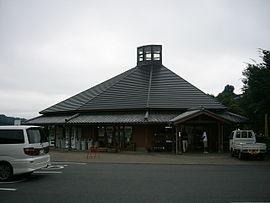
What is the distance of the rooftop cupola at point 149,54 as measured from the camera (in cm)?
3192

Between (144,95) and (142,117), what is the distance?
3.50 meters

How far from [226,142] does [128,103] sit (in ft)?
29.8

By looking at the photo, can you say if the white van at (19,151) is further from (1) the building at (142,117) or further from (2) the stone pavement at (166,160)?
(1) the building at (142,117)

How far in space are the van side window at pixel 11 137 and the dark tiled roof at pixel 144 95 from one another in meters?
14.0

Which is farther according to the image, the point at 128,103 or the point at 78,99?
the point at 78,99

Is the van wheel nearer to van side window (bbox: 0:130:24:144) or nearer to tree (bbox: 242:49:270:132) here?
van side window (bbox: 0:130:24:144)

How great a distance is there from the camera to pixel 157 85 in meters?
26.5

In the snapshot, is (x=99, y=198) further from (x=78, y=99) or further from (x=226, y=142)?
(x=78, y=99)

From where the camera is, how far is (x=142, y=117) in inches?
866

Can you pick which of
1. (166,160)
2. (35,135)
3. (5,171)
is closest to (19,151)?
(35,135)

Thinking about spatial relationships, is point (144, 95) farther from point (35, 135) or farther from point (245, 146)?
point (35, 135)

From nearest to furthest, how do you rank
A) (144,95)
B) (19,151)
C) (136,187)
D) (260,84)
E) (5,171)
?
(136,187)
(19,151)
(5,171)
(260,84)
(144,95)

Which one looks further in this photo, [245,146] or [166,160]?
[166,160]

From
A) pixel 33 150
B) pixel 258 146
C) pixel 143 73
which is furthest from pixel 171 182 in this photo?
pixel 143 73
